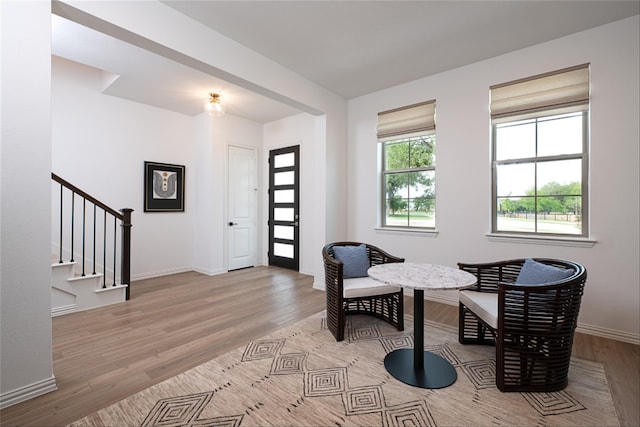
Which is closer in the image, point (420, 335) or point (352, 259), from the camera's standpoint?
point (420, 335)

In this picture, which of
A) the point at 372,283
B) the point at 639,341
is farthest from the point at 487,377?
the point at 639,341

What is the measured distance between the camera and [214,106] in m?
4.28

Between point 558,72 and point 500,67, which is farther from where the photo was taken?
point 500,67

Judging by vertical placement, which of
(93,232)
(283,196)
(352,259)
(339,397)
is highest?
(283,196)

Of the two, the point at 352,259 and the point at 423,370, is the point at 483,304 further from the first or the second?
the point at 352,259

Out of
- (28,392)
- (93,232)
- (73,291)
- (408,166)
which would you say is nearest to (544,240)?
(408,166)

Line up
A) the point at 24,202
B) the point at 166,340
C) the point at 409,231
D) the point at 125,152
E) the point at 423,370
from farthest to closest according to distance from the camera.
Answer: the point at 125,152 < the point at 409,231 < the point at 166,340 < the point at 423,370 < the point at 24,202

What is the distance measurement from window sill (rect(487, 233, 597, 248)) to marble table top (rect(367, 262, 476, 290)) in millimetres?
1363

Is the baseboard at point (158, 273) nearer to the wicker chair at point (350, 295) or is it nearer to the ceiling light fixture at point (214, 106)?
the ceiling light fixture at point (214, 106)

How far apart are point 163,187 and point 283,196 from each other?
7.00ft

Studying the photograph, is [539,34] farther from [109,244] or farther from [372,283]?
[109,244]

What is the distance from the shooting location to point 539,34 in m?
2.93

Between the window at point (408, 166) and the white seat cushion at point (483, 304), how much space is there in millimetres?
1558

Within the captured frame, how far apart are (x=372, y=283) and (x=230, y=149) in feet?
13.0
